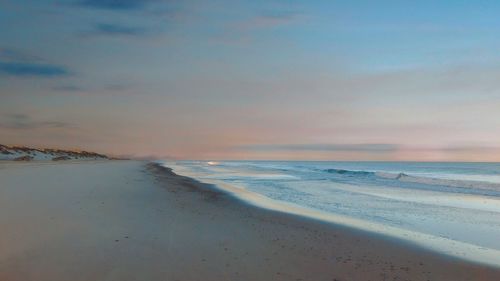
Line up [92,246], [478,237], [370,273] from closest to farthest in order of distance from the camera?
[370,273]
[92,246]
[478,237]

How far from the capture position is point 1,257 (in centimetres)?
677

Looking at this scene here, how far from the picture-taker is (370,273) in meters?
7.27

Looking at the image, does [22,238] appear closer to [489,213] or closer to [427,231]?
[427,231]

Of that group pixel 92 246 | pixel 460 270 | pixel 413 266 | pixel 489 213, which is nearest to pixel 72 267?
pixel 92 246

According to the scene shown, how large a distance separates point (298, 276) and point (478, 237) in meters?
7.42

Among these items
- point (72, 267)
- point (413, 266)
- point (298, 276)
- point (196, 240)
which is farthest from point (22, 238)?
point (413, 266)

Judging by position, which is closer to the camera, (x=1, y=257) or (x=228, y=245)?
(x=1, y=257)

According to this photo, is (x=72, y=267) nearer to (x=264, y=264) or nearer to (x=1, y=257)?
(x=1, y=257)

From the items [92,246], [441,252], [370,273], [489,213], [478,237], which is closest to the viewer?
[370,273]

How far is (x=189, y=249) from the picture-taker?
8102mm

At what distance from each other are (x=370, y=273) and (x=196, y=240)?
3734 mm

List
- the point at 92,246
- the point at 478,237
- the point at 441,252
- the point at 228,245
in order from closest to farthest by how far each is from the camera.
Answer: the point at 92,246, the point at 228,245, the point at 441,252, the point at 478,237

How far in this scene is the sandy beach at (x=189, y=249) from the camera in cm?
666

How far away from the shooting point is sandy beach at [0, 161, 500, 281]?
6664 millimetres
